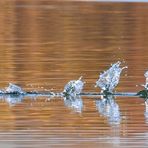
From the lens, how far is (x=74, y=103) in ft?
49.4

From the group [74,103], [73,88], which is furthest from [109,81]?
[74,103]

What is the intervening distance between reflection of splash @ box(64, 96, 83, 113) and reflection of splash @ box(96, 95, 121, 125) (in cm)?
21

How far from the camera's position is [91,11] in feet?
145

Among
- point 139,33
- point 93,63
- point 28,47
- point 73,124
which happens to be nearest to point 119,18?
point 139,33

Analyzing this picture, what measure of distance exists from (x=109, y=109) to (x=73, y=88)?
196 centimetres

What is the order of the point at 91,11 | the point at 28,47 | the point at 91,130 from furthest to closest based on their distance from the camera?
the point at 91,11 < the point at 28,47 < the point at 91,130

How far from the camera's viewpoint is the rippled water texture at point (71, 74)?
11.8 metres

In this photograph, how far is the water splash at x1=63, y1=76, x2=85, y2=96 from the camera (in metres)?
Result: 16.1

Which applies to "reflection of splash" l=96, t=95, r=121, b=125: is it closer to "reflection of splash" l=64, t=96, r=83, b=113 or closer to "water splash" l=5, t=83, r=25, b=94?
"reflection of splash" l=64, t=96, r=83, b=113

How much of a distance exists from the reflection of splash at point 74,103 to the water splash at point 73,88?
260 millimetres

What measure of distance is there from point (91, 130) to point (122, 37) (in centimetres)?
1864

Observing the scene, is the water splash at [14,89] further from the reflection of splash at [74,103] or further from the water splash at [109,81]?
the water splash at [109,81]

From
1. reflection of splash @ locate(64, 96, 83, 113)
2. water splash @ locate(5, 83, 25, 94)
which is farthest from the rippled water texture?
water splash @ locate(5, 83, 25, 94)

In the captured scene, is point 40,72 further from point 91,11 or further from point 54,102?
point 91,11
